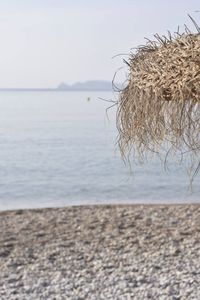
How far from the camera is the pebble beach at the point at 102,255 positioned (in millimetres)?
5914

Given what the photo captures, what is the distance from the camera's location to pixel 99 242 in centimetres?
782

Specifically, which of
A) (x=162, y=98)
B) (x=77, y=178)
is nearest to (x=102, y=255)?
(x=162, y=98)

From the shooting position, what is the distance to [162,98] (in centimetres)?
174

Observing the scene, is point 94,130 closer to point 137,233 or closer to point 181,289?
point 137,233

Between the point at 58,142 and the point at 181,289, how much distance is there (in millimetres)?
26150

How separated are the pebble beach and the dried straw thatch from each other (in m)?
3.92

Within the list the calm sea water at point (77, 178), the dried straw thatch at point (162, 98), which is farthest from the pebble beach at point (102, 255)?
the dried straw thatch at point (162, 98)

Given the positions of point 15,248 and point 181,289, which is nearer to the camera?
point 181,289

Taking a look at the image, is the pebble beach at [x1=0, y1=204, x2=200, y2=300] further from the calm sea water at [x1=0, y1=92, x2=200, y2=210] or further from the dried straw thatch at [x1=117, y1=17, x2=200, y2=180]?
the dried straw thatch at [x1=117, y1=17, x2=200, y2=180]

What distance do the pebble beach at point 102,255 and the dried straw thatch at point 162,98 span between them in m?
3.92

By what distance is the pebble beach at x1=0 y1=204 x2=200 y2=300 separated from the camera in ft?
19.4

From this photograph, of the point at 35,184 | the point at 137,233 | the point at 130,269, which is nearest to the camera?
the point at 130,269

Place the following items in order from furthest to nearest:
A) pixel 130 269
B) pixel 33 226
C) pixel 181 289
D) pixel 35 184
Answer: pixel 35 184 → pixel 33 226 → pixel 130 269 → pixel 181 289

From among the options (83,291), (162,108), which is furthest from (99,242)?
(162,108)
